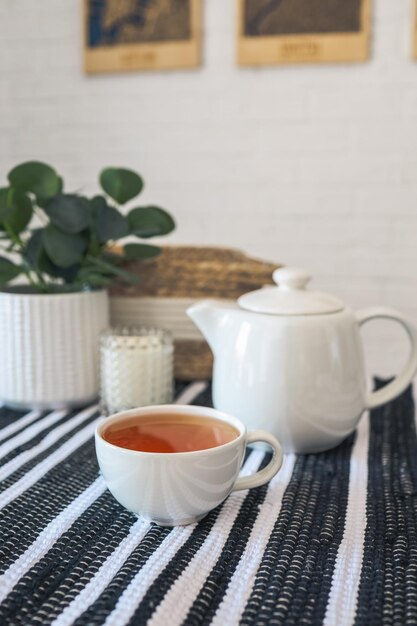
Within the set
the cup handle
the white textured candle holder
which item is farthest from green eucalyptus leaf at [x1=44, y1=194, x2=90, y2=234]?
the cup handle

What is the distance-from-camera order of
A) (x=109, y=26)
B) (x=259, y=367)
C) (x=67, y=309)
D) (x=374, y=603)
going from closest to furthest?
1. (x=374, y=603)
2. (x=259, y=367)
3. (x=67, y=309)
4. (x=109, y=26)

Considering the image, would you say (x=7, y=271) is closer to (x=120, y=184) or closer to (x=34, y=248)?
(x=34, y=248)

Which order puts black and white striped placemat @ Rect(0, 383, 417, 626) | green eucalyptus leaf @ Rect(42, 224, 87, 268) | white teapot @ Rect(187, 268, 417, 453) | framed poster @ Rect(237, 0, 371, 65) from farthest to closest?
framed poster @ Rect(237, 0, 371, 65) < green eucalyptus leaf @ Rect(42, 224, 87, 268) < white teapot @ Rect(187, 268, 417, 453) < black and white striped placemat @ Rect(0, 383, 417, 626)

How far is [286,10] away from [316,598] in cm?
147

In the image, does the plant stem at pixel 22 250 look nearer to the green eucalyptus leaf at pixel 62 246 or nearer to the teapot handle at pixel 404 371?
the green eucalyptus leaf at pixel 62 246

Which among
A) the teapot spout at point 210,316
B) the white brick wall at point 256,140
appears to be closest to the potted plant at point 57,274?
the teapot spout at point 210,316

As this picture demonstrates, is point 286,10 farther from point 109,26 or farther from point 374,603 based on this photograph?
point 374,603

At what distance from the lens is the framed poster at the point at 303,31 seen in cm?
153

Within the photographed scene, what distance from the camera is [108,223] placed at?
77 cm

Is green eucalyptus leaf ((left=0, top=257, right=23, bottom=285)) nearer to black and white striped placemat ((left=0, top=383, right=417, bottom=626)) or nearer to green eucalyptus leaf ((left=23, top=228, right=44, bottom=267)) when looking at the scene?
green eucalyptus leaf ((left=23, top=228, right=44, bottom=267))

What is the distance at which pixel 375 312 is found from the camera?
68 centimetres

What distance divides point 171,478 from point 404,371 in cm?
34

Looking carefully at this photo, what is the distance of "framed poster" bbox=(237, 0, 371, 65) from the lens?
1534 millimetres

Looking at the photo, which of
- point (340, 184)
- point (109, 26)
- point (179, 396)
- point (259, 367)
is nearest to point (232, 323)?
point (259, 367)
